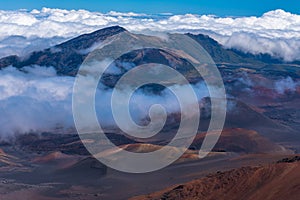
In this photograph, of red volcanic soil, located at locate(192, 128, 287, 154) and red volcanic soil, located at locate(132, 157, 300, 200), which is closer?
red volcanic soil, located at locate(132, 157, 300, 200)

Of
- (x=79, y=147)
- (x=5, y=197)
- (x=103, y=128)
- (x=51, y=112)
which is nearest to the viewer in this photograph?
(x=5, y=197)

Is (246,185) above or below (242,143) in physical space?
above

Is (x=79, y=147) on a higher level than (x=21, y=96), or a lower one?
lower

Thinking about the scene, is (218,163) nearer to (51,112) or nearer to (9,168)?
(9,168)

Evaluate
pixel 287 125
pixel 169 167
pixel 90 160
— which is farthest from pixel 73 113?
pixel 169 167

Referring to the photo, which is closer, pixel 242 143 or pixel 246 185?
pixel 246 185
